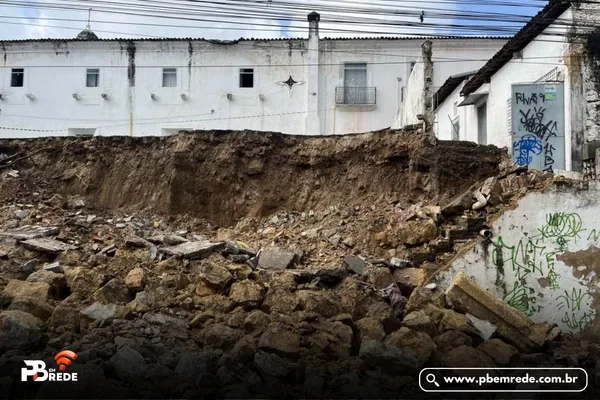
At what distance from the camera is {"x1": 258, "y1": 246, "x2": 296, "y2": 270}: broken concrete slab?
843 centimetres

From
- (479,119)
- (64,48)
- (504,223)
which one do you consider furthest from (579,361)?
(64,48)

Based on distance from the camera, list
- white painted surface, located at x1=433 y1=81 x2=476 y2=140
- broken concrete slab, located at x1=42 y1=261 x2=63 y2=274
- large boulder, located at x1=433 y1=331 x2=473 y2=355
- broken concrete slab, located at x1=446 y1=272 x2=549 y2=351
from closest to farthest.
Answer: large boulder, located at x1=433 y1=331 x2=473 y2=355, broken concrete slab, located at x1=446 y1=272 x2=549 y2=351, broken concrete slab, located at x1=42 y1=261 x2=63 y2=274, white painted surface, located at x1=433 y1=81 x2=476 y2=140

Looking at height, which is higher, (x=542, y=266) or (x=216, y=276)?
(x=542, y=266)

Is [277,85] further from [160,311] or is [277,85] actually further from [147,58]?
[160,311]

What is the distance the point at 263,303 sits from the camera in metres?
7.19

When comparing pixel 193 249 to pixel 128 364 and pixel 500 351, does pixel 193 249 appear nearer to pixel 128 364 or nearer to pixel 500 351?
pixel 128 364

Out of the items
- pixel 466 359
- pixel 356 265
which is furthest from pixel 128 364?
pixel 356 265

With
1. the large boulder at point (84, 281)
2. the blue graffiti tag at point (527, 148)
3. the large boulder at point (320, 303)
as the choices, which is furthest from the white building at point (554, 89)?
the large boulder at point (84, 281)

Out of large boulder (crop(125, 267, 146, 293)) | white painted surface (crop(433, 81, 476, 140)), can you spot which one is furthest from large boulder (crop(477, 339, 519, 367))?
white painted surface (crop(433, 81, 476, 140))

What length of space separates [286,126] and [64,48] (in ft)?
32.8

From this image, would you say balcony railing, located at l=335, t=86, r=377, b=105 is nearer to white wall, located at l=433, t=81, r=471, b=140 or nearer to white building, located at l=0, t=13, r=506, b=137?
white building, located at l=0, t=13, r=506, b=137

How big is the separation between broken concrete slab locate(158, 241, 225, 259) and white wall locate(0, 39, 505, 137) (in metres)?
13.1

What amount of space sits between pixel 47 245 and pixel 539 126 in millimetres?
9684

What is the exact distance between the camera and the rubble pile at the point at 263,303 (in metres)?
5.57
